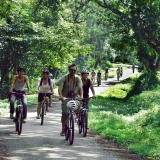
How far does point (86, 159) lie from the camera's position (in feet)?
26.7

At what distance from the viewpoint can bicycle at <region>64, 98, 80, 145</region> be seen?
956 centimetres

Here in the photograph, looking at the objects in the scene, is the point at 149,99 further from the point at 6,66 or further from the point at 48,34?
the point at 6,66

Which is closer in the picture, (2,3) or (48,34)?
(2,3)

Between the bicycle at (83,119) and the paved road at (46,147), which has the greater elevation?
the bicycle at (83,119)

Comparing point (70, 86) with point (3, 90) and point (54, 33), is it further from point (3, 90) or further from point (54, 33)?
point (3, 90)

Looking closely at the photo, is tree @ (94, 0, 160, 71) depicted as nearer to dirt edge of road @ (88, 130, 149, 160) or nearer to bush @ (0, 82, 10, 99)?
bush @ (0, 82, 10, 99)

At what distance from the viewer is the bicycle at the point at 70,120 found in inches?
376

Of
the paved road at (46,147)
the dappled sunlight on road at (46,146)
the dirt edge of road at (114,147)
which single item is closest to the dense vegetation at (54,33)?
the dappled sunlight on road at (46,146)

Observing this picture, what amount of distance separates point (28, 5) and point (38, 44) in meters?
5.43

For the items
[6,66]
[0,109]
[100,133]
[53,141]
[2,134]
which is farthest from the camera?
[6,66]

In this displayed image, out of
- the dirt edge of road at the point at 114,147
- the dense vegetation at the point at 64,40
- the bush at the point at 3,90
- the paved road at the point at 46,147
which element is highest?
the dense vegetation at the point at 64,40

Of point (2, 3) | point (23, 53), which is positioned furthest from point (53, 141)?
point (23, 53)

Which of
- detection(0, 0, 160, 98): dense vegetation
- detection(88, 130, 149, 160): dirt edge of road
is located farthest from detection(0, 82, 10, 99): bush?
detection(88, 130, 149, 160): dirt edge of road

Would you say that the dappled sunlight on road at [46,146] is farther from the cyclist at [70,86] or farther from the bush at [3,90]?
the bush at [3,90]
